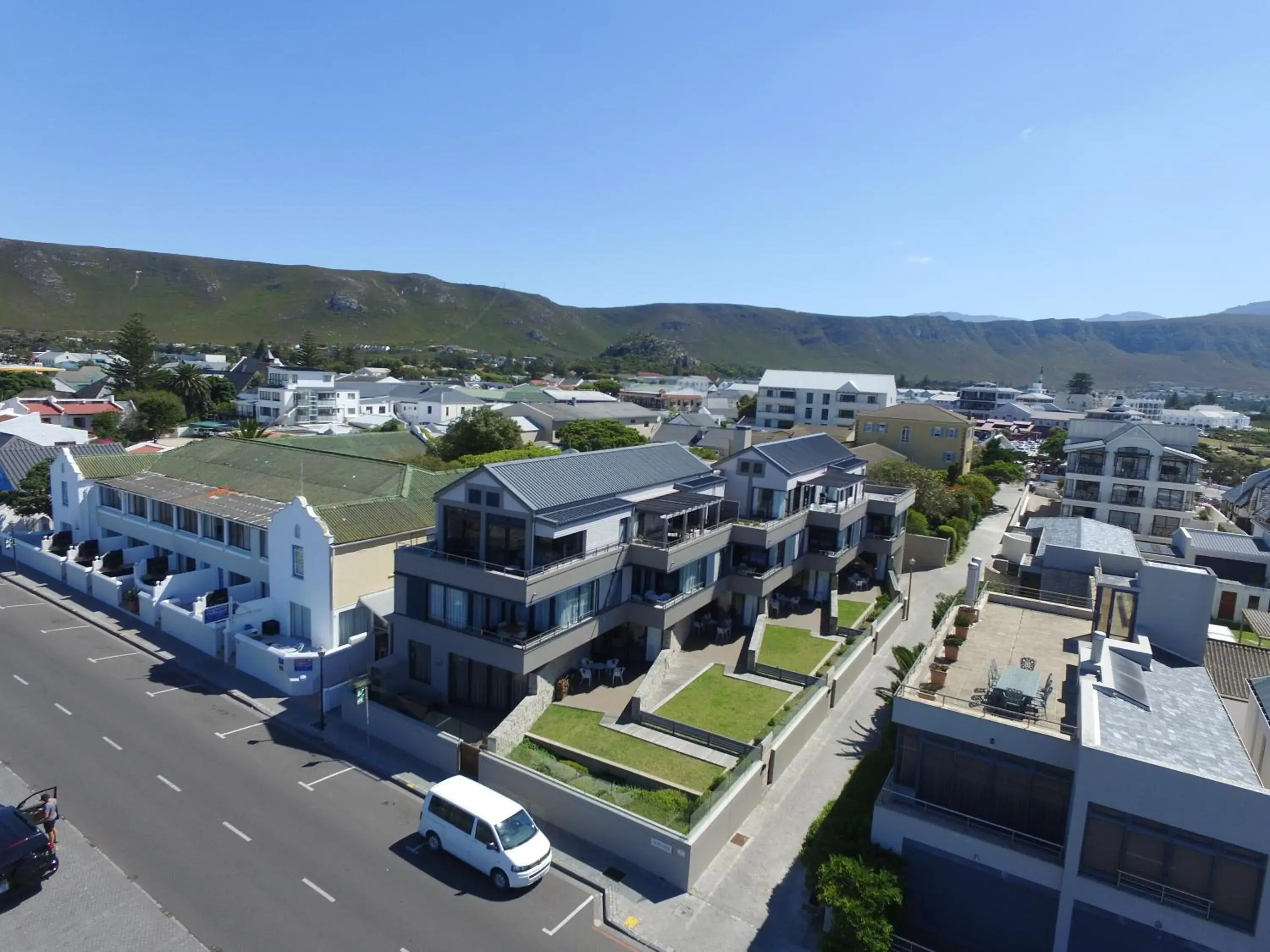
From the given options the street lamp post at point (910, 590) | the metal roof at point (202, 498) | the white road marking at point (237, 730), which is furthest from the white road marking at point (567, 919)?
the street lamp post at point (910, 590)

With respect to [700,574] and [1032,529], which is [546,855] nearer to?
[700,574]

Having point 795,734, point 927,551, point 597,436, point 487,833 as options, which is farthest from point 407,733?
point 597,436

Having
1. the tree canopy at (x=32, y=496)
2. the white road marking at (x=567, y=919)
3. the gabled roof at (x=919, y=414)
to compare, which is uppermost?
the gabled roof at (x=919, y=414)

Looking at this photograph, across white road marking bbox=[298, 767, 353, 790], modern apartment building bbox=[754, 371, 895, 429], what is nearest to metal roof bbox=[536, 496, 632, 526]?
white road marking bbox=[298, 767, 353, 790]

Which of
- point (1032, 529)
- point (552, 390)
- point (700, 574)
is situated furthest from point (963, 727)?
point (552, 390)

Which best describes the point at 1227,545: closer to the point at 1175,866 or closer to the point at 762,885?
the point at 1175,866

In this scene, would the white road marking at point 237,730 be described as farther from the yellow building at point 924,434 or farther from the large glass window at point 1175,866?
the yellow building at point 924,434
